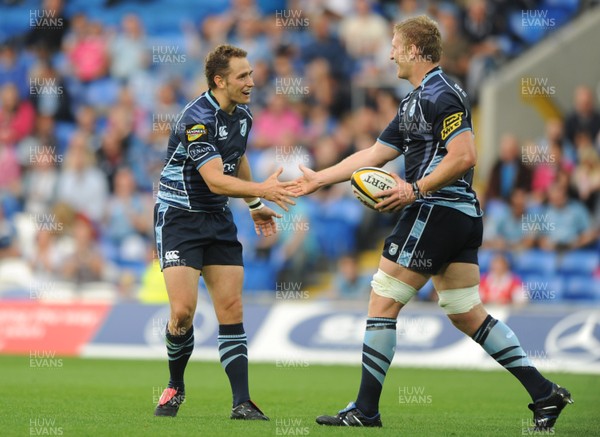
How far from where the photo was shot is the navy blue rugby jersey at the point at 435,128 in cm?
698

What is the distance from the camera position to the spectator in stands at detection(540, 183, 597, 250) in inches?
577

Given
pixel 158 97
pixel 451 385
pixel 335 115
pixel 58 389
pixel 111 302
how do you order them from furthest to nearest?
1. pixel 158 97
2. pixel 335 115
3. pixel 111 302
4. pixel 451 385
5. pixel 58 389

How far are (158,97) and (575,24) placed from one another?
684cm

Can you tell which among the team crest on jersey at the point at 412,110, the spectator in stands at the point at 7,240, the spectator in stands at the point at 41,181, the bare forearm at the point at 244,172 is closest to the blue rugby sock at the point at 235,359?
the bare forearm at the point at 244,172

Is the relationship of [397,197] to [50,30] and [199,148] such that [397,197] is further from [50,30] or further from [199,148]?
[50,30]

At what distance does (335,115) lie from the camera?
57.1 ft

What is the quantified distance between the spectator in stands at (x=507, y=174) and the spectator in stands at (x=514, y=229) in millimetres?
184

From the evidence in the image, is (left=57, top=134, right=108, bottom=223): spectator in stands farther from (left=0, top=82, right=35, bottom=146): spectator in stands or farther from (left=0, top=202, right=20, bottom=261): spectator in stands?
(left=0, top=82, right=35, bottom=146): spectator in stands

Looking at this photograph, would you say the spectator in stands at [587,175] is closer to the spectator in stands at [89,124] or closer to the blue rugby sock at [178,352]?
the spectator in stands at [89,124]

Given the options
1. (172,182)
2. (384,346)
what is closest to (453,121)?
(384,346)

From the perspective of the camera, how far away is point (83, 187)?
59.2ft

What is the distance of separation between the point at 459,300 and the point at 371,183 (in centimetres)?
95

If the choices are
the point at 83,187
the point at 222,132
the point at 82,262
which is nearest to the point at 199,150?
the point at 222,132

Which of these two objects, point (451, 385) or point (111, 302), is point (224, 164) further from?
point (111, 302)
